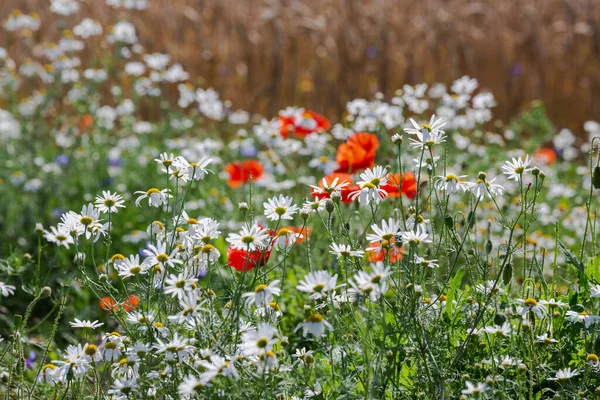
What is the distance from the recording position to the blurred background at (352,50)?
723 centimetres

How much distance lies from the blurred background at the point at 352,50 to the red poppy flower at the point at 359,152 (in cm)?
411

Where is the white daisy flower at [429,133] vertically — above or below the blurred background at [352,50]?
below

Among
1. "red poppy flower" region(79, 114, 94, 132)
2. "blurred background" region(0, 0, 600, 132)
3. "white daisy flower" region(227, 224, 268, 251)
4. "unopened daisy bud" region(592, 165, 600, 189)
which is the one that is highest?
"blurred background" region(0, 0, 600, 132)

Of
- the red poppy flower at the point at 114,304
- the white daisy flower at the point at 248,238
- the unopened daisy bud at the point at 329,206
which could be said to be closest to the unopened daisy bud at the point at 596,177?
the unopened daisy bud at the point at 329,206

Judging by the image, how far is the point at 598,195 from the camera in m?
5.14

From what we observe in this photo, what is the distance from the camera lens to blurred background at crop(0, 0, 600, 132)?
7.23 metres

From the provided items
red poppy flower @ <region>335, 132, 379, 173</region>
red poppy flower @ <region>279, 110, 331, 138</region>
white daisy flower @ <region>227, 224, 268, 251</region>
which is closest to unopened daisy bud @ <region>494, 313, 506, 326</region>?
white daisy flower @ <region>227, 224, 268, 251</region>

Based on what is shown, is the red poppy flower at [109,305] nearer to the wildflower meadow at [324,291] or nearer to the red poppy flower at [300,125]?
the wildflower meadow at [324,291]

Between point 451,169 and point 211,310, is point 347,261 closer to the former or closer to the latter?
point 211,310

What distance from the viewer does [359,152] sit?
2.73 meters

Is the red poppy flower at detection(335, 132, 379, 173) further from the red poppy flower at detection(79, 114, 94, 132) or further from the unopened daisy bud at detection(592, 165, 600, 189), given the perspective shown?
the red poppy flower at detection(79, 114, 94, 132)

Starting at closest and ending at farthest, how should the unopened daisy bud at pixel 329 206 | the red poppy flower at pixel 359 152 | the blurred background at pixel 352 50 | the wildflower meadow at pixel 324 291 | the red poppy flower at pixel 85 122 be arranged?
the wildflower meadow at pixel 324 291, the unopened daisy bud at pixel 329 206, the red poppy flower at pixel 359 152, the red poppy flower at pixel 85 122, the blurred background at pixel 352 50

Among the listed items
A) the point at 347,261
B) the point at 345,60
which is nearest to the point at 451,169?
the point at 347,261

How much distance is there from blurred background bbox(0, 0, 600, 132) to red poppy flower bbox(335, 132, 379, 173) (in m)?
4.11
